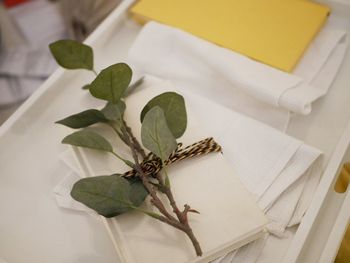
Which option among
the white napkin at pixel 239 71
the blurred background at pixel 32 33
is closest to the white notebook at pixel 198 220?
the white napkin at pixel 239 71

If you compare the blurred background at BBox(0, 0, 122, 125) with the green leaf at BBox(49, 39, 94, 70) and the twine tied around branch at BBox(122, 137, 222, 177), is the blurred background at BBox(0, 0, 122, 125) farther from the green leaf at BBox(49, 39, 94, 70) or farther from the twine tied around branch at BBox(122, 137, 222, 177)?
the twine tied around branch at BBox(122, 137, 222, 177)

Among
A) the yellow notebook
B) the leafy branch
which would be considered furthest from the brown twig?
the yellow notebook

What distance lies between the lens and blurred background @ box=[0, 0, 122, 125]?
1129mm

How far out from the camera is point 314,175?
48cm

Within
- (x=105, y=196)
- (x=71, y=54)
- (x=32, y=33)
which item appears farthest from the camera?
(x=32, y=33)

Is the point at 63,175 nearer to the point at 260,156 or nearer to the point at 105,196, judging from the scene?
the point at 105,196

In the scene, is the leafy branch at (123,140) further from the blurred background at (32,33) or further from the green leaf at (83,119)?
the blurred background at (32,33)

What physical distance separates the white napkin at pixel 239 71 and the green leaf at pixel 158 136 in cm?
19

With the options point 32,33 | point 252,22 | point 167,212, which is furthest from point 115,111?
point 32,33

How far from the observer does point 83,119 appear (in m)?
0.49

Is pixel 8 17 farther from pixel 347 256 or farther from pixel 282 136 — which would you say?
pixel 347 256

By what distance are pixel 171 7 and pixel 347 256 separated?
494mm

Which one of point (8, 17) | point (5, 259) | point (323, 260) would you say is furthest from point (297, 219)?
point (8, 17)

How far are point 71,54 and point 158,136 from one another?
190 millimetres
